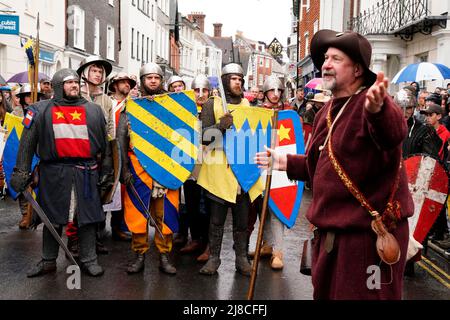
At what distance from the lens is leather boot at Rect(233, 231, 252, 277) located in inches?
223

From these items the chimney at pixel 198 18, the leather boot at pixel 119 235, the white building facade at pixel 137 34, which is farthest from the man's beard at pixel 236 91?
the chimney at pixel 198 18

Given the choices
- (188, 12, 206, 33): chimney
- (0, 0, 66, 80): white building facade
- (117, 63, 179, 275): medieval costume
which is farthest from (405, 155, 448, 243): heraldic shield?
(188, 12, 206, 33): chimney

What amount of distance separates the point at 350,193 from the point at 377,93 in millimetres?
583

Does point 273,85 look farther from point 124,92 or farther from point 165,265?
point 165,265

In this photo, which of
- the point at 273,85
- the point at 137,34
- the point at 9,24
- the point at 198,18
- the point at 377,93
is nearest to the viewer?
the point at 377,93

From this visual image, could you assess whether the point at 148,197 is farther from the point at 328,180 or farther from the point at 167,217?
the point at 328,180

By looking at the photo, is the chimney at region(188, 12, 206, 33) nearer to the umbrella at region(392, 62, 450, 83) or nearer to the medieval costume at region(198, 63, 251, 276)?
the umbrella at region(392, 62, 450, 83)

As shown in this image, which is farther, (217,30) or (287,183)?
(217,30)

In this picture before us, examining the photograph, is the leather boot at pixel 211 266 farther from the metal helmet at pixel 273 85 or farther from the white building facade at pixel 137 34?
the white building facade at pixel 137 34

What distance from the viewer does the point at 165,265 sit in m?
5.63

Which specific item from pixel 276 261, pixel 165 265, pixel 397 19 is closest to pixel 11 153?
pixel 165 265

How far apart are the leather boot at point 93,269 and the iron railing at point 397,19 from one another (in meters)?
11.7

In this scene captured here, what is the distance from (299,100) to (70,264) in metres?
9.41

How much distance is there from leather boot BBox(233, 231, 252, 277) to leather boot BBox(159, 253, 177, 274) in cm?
60
